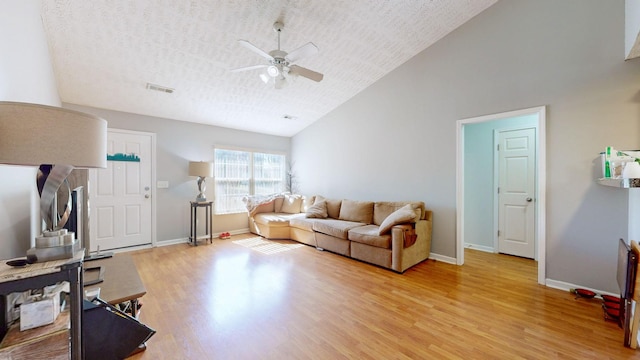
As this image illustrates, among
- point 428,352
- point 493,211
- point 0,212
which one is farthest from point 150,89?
point 493,211

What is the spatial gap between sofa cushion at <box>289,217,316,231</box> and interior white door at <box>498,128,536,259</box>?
3.26 metres

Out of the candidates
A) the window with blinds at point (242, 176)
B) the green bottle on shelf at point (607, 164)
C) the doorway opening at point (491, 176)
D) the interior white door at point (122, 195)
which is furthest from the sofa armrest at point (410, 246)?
the interior white door at point (122, 195)

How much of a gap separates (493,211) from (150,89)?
5955 mm

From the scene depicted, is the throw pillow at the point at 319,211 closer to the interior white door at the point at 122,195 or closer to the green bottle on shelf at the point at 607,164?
the interior white door at the point at 122,195

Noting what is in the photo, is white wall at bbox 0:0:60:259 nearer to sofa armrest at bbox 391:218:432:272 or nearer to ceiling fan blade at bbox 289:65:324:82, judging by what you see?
ceiling fan blade at bbox 289:65:324:82

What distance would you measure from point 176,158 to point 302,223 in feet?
9.12

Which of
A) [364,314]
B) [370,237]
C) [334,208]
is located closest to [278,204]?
[334,208]

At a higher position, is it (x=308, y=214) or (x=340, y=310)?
(x=308, y=214)

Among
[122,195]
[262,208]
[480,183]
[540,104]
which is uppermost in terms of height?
[540,104]

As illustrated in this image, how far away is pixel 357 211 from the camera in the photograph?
4629 mm

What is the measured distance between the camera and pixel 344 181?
17.5ft

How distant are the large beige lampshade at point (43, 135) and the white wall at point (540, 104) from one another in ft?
13.1

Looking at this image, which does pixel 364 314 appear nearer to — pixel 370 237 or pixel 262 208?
pixel 370 237

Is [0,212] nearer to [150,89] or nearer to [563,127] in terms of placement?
[150,89]
